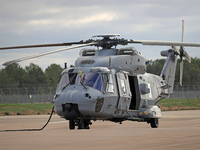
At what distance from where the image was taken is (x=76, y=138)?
13.6 meters

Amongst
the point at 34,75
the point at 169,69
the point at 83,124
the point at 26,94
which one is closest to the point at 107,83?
the point at 83,124

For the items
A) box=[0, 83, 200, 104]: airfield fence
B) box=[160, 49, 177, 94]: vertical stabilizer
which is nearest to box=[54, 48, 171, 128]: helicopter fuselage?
box=[160, 49, 177, 94]: vertical stabilizer

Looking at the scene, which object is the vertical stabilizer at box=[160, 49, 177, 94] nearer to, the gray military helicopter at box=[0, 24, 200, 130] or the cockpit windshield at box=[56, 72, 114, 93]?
the gray military helicopter at box=[0, 24, 200, 130]

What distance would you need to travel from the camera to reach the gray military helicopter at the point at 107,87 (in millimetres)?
20250

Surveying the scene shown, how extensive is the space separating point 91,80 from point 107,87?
781 millimetres

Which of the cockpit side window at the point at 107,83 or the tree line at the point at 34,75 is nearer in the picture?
the cockpit side window at the point at 107,83

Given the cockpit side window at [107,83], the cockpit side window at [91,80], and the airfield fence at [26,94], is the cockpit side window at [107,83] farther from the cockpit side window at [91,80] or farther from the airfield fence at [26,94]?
the airfield fence at [26,94]

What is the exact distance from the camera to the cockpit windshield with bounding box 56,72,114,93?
20.8 meters

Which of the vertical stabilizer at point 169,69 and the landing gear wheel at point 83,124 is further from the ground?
the vertical stabilizer at point 169,69

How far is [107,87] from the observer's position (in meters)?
21.2

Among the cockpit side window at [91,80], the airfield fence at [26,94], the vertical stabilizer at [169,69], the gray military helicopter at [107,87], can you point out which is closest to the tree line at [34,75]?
the airfield fence at [26,94]

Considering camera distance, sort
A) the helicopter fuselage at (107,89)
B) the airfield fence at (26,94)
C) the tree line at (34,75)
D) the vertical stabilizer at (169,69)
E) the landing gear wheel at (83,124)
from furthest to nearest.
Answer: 1. the tree line at (34,75)
2. the airfield fence at (26,94)
3. the vertical stabilizer at (169,69)
4. the landing gear wheel at (83,124)
5. the helicopter fuselage at (107,89)

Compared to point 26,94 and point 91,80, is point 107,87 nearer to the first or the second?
point 91,80

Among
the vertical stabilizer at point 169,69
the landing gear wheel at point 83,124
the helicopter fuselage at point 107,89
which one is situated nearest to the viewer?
the helicopter fuselage at point 107,89
